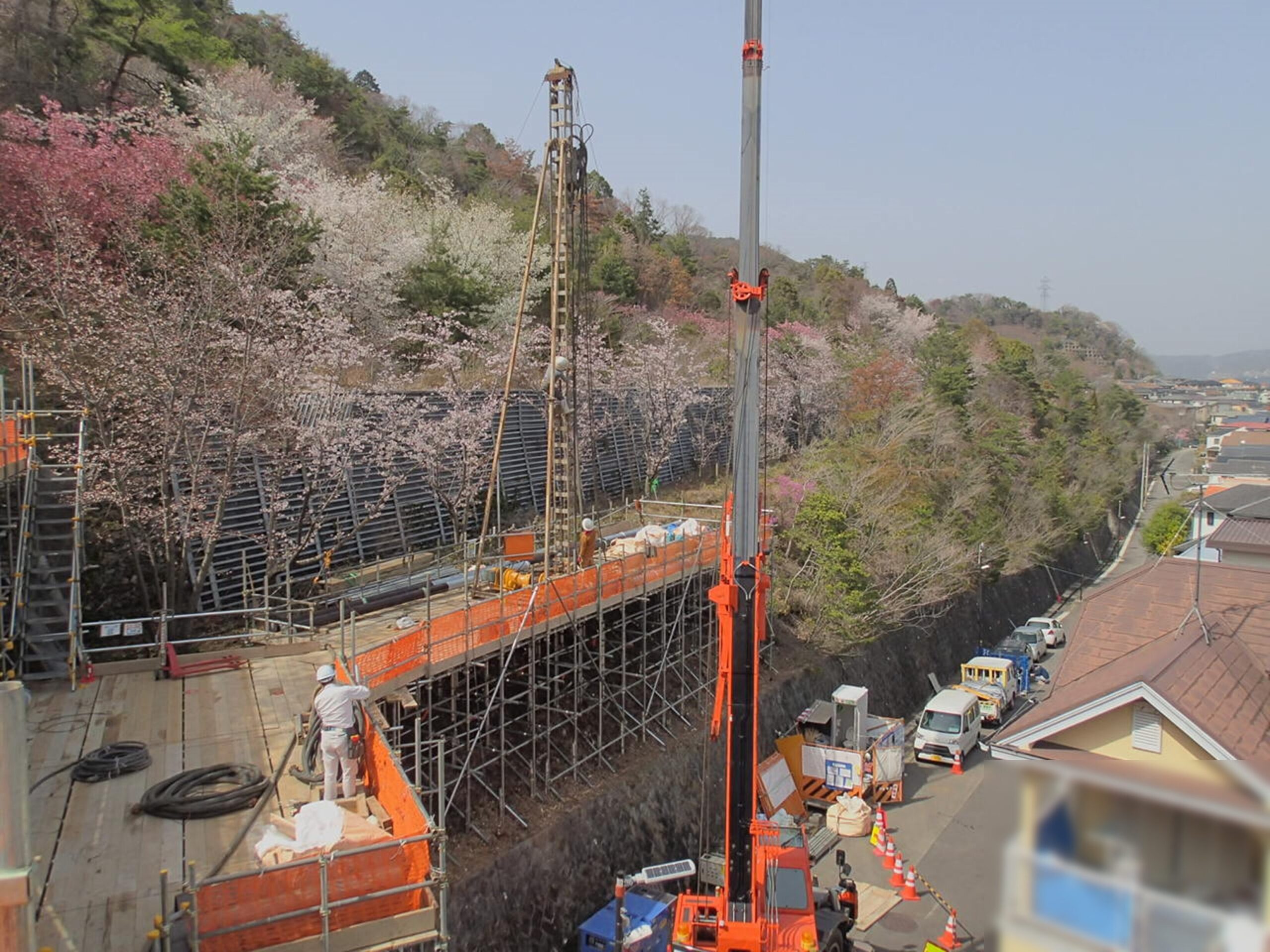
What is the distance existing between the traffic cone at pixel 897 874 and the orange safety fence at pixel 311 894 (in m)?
10.5

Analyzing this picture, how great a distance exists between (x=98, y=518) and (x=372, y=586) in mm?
4996

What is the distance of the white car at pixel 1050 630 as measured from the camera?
32125 mm

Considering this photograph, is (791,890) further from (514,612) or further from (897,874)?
(514,612)

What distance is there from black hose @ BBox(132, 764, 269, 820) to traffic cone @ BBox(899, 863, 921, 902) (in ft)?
35.6

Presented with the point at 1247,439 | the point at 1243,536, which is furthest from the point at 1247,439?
the point at 1243,536

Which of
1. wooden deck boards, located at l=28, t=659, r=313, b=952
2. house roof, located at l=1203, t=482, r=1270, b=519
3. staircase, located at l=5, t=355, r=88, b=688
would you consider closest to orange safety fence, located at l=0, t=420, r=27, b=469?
staircase, located at l=5, t=355, r=88, b=688

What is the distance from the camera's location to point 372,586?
18.0 m

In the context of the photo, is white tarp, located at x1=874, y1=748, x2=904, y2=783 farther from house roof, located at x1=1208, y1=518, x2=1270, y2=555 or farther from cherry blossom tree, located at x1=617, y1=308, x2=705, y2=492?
cherry blossom tree, located at x1=617, y1=308, x2=705, y2=492

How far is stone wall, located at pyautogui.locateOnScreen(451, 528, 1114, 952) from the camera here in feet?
39.5

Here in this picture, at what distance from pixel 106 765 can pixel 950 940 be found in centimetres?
1150

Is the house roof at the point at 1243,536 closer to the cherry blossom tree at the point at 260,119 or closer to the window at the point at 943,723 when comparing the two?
the window at the point at 943,723

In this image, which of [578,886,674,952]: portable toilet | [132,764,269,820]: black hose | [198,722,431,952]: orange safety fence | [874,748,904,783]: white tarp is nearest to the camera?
[198,722,431,952]: orange safety fence

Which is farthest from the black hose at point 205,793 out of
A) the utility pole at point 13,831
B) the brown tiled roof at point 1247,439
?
the brown tiled roof at point 1247,439

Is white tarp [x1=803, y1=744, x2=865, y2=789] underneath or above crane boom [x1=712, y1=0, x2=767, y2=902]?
underneath
